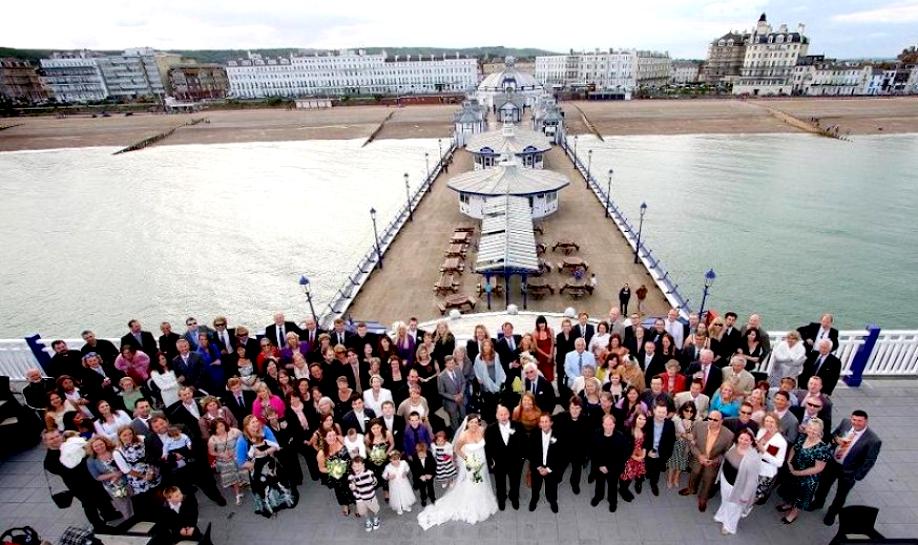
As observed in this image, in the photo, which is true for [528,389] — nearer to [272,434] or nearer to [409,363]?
[409,363]

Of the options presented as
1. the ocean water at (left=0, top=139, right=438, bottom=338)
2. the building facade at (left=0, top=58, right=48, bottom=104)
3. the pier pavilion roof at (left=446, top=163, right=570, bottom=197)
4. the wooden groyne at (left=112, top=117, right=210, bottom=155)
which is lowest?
the ocean water at (left=0, top=139, right=438, bottom=338)

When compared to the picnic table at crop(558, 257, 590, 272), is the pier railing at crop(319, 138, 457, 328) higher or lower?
lower

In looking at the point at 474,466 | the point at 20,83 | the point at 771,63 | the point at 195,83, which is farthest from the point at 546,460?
the point at 20,83

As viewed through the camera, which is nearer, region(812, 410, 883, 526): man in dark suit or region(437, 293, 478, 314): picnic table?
region(812, 410, 883, 526): man in dark suit

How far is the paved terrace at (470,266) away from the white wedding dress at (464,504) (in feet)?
33.0

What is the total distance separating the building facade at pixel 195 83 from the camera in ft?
484

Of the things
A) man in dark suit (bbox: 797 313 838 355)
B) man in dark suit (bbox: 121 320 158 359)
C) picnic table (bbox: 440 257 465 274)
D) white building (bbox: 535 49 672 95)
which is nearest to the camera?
man in dark suit (bbox: 797 313 838 355)

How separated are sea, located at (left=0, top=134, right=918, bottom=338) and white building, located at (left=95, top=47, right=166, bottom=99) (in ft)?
371

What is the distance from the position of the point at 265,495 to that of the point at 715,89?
140 metres

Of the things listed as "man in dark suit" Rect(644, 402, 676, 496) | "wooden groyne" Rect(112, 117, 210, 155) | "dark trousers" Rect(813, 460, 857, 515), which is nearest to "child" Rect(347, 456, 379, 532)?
"man in dark suit" Rect(644, 402, 676, 496)

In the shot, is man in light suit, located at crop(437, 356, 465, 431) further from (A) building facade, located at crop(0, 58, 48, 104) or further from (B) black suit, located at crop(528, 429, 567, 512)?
(A) building facade, located at crop(0, 58, 48, 104)

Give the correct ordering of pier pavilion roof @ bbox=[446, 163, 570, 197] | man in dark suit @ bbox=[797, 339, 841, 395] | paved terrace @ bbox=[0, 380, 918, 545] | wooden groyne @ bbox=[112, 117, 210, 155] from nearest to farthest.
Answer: paved terrace @ bbox=[0, 380, 918, 545] < man in dark suit @ bbox=[797, 339, 841, 395] < pier pavilion roof @ bbox=[446, 163, 570, 197] < wooden groyne @ bbox=[112, 117, 210, 155]

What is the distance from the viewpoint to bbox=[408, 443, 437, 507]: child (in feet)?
19.5

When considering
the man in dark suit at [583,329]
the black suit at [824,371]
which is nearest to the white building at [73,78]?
the man in dark suit at [583,329]
